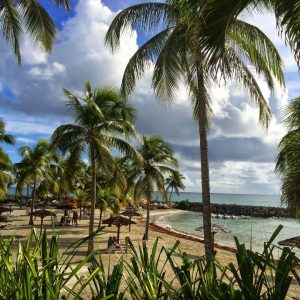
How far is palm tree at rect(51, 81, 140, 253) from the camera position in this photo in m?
16.1

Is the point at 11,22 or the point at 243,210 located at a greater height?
the point at 11,22

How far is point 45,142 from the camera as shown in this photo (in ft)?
92.8

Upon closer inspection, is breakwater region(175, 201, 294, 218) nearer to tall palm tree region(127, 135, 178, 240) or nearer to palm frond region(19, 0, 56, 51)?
tall palm tree region(127, 135, 178, 240)

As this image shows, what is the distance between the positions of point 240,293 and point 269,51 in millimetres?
8149

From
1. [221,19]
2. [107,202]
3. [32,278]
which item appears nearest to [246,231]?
[107,202]

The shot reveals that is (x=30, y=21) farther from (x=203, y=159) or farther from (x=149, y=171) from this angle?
(x=149, y=171)

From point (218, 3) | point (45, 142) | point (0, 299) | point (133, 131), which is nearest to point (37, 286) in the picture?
point (0, 299)

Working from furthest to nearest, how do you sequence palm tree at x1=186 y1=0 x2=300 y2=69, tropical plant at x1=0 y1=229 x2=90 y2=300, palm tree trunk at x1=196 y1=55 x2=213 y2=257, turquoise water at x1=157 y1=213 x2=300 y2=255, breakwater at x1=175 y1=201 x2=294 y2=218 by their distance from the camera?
breakwater at x1=175 y1=201 x2=294 y2=218, turquoise water at x1=157 y1=213 x2=300 y2=255, palm tree trunk at x1=196 y1=55 x2=213 y2=257, palm tree at x1=186 y1=0 x2=300 y2=69, tropical plant at x1=0 y1=229 x2=90 y2=300

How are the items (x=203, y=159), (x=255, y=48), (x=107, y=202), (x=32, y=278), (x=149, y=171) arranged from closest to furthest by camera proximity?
(x=32, y=278), (x=255, y=48), (x=203, y=159), (x=149, y=171), (x=107, y=202)

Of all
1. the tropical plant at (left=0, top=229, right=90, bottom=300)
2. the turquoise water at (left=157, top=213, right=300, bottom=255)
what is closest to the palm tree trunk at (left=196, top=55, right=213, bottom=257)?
the tropical plant at (left=0, top=229, right=90, bottom=300)

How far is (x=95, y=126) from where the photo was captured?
1627 cm

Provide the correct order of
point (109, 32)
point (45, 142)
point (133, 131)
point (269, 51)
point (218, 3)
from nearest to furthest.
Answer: point (218, 3) → point (269, 51) → point (109, 32) → point (133, 131) → point (45, 142)

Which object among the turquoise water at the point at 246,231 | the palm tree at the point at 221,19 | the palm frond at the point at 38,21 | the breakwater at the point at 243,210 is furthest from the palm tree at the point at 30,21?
the breakwater at the point at 243,210

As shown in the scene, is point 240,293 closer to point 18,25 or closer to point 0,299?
point 0,299
